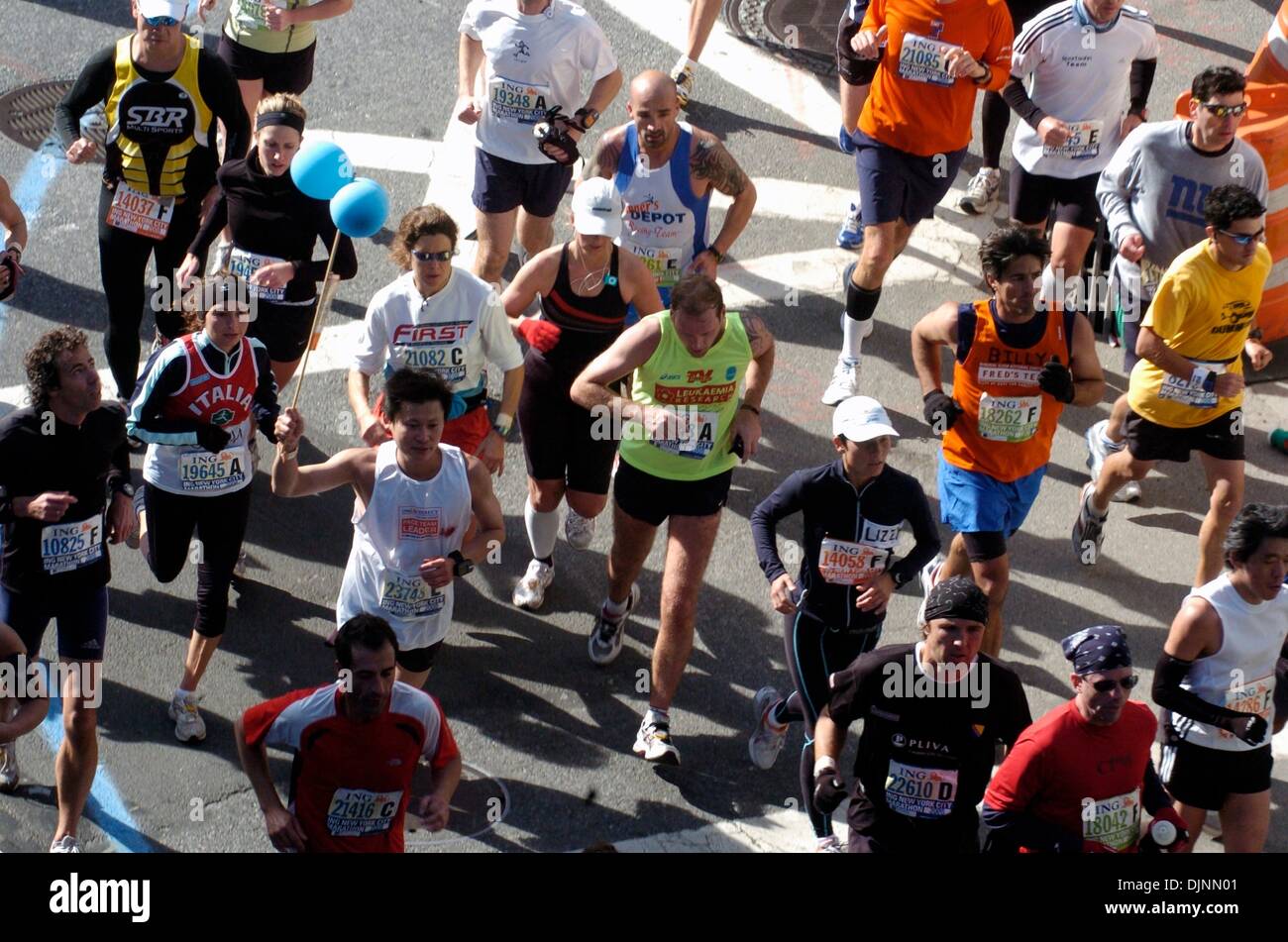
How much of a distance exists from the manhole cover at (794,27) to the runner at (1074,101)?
2826mm

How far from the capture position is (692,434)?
8.07 meters

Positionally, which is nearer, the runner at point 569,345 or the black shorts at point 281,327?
the runner at point 569,345

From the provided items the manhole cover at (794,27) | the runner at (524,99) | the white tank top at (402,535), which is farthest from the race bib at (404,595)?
the manhole cover at (794,27)

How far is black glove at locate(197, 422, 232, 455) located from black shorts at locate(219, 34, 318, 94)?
3873 mm

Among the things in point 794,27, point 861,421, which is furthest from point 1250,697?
point 794,27

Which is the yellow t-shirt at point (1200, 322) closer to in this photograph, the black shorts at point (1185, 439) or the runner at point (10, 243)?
the black shorts at point (1185, 439)

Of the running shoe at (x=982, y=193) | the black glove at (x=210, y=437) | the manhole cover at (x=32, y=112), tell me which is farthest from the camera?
the running shoe at (x=982, y=193)

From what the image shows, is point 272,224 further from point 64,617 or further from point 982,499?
point 982,499

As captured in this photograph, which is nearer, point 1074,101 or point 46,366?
point 46,366

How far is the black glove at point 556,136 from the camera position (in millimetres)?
9953

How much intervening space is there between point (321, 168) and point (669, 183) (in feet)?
5.80

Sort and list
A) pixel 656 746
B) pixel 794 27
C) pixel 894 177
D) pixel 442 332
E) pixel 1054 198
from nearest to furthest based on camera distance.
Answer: pixel 656 746, pixel 442 332, pixel 894 177, pixel 1054 198, pixel 794 27

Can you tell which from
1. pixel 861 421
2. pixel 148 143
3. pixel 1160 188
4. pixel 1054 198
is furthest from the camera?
pixel 1054 198

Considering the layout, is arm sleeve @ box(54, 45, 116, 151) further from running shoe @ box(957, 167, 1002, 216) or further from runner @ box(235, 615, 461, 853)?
running shoe @ box(957, 167, 1002, 216)
